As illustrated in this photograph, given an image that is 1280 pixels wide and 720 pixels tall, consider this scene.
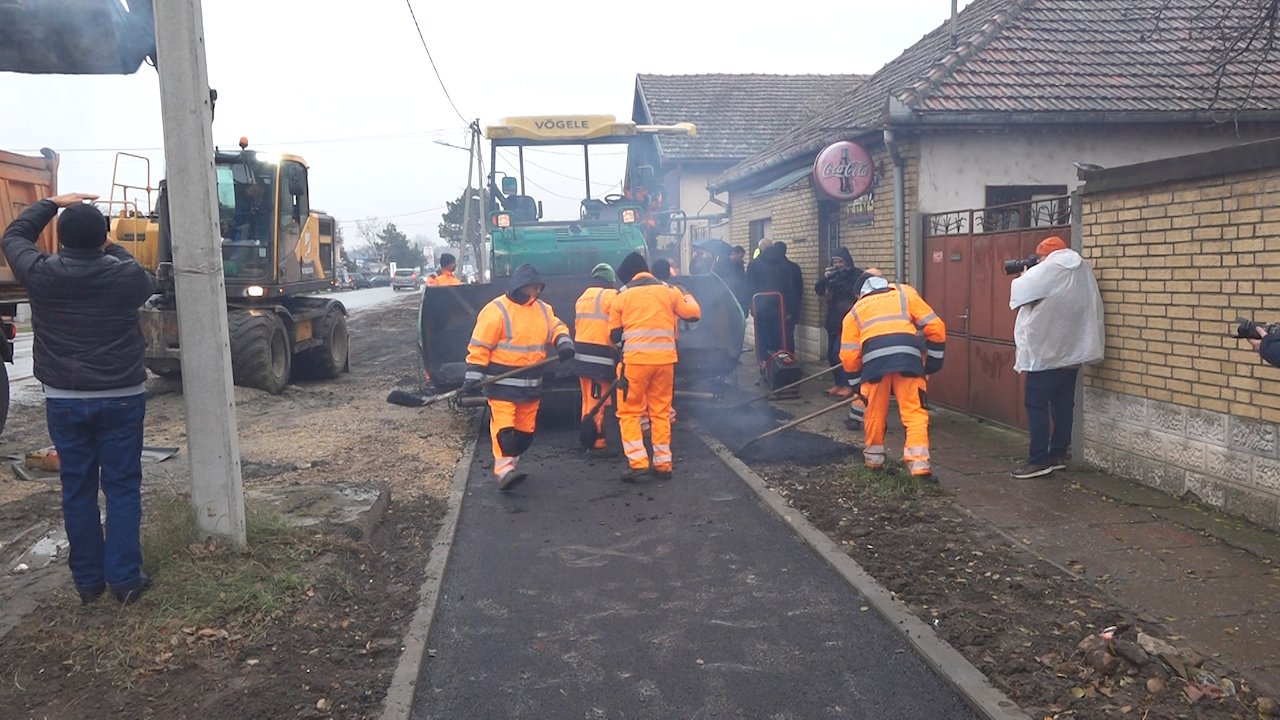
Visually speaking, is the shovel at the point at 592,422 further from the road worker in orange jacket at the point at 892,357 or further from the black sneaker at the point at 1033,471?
the black sneaker at the point at 1033,471

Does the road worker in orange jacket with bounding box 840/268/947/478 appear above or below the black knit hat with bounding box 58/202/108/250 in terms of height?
below

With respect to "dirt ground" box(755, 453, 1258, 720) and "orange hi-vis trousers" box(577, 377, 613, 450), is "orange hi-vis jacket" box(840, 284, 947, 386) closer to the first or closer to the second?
"dirt ground" box(755, 453, 1258, 720)

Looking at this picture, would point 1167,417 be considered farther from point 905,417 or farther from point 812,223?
point 812,223

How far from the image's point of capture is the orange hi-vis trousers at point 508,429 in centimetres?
718

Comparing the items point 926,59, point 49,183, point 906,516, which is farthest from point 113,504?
point 926,59

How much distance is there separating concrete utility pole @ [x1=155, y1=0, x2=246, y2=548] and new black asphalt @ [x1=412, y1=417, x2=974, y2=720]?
136 centimetres

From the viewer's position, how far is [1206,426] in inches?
234

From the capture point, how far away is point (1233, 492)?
18.7 feet

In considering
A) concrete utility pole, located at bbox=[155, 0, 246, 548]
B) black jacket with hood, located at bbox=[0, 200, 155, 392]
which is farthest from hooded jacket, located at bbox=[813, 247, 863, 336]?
black jacket with hood, located at bbox=[0, 200, 155, 392]

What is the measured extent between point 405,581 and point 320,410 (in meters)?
6.82

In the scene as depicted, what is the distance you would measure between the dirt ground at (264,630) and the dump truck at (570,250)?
1.94 metres

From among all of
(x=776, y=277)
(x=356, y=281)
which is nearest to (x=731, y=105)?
(x=776, y=277)

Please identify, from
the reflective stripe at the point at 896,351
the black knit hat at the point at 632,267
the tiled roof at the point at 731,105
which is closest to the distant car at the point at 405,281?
the tiled roof at the point at 731,105

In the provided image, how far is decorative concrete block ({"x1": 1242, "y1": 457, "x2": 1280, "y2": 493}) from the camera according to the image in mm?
5348
